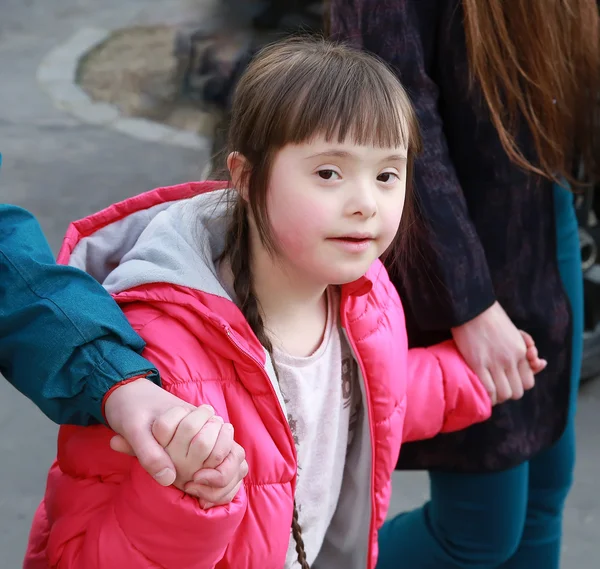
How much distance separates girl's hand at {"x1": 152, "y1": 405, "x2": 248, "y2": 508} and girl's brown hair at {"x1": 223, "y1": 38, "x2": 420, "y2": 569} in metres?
0.28

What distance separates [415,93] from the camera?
1600 millimetres

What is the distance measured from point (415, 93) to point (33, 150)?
4.03 metres

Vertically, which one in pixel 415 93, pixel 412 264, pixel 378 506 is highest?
pixel 415 93

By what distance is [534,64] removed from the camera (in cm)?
166

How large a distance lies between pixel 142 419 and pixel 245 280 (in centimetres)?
33

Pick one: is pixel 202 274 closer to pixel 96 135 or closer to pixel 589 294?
pixel 589 294

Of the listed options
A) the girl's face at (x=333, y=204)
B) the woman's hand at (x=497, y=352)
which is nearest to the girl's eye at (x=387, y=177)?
the girl's face at (x=333, y=204)

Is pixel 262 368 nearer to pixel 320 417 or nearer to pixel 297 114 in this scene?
pixel 320 417

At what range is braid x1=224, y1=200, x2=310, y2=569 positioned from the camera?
1.43m

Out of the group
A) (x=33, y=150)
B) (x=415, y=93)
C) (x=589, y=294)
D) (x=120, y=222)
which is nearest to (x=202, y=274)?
(x=120, y=222)

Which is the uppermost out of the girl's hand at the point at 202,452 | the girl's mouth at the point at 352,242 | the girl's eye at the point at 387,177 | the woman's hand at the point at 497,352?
the girl's eye at the point at 387,177

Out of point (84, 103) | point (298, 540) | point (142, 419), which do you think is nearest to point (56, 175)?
point (84, 103)

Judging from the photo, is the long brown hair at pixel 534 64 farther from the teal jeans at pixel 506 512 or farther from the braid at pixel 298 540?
the braid at pixel 298 540

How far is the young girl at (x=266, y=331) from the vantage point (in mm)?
1229
